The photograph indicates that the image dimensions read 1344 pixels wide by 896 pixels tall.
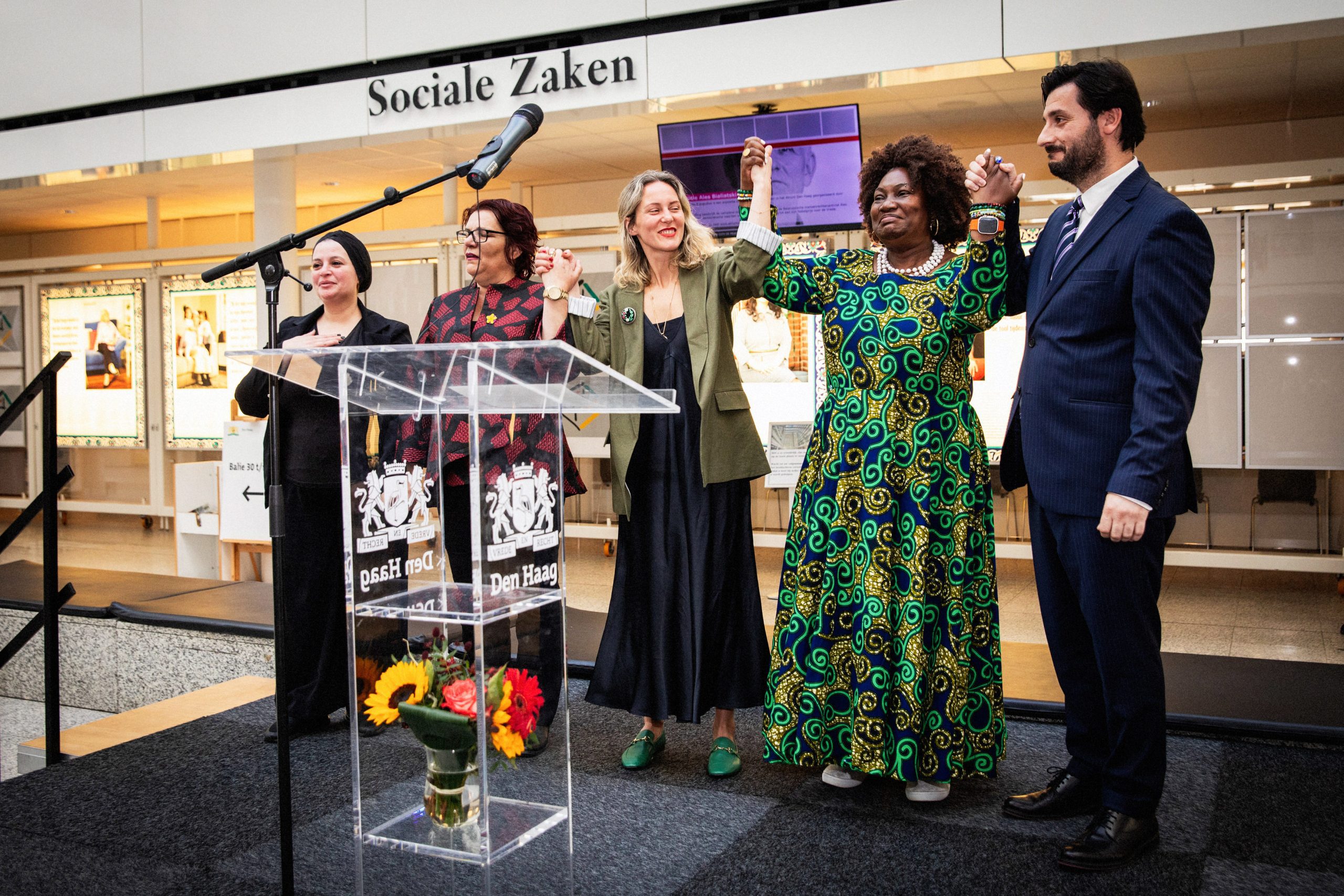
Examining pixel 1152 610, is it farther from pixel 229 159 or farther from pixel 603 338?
pixel 229 159

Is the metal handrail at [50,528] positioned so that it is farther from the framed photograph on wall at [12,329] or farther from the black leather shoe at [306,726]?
the framed photograph on wall at [12,329]

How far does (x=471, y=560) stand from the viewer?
6.81ft


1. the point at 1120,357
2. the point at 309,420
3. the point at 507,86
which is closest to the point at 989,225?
the point at 1120,357

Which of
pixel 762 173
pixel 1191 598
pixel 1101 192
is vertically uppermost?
pixel 762 173

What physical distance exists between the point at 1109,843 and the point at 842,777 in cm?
71

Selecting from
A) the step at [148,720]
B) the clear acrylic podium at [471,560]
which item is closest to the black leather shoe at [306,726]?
the step at [148,720]

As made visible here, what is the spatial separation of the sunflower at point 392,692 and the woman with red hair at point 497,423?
17 centimetres

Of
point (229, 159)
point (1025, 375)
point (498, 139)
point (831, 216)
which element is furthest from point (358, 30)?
point (1025, 375)

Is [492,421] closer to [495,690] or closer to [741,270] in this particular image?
[495,690]

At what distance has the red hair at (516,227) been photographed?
124 inches

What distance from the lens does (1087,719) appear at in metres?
2.54

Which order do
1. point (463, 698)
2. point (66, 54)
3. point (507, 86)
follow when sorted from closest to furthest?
1. point (463, 698)
2. point (507, 86)
3. point (66, 54)

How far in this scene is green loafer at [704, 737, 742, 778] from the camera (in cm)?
291

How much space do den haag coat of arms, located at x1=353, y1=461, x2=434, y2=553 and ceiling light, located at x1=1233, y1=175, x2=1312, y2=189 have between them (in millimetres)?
5902
